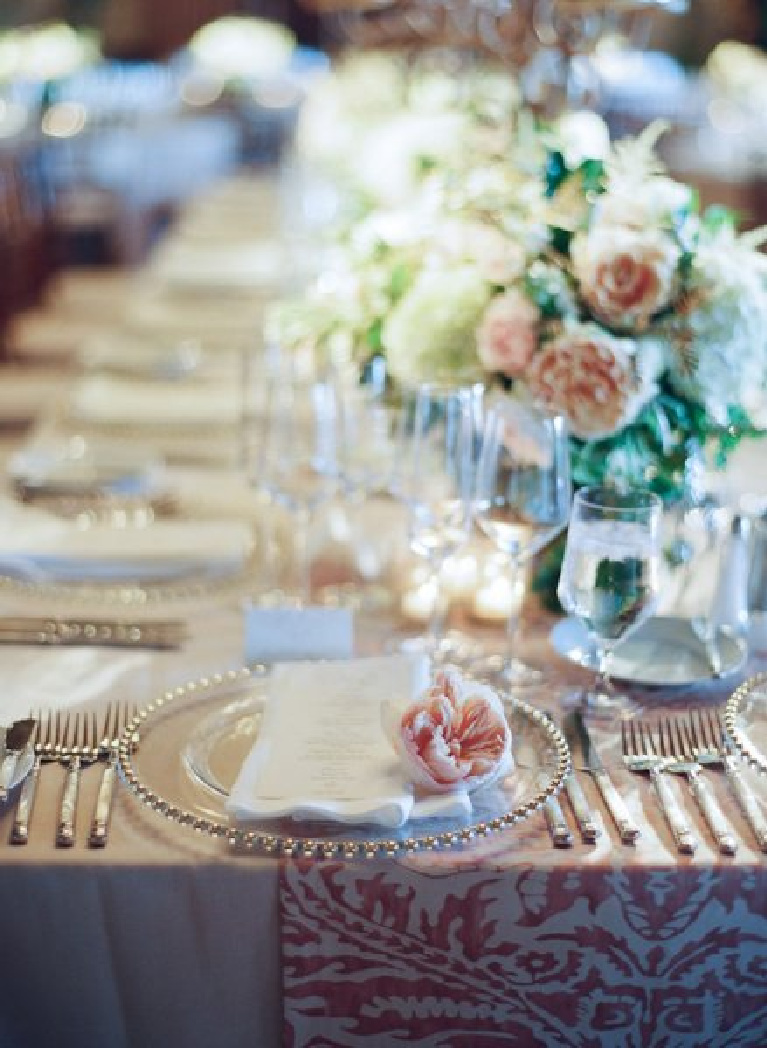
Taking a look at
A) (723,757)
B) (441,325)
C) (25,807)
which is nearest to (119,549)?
(441,325)

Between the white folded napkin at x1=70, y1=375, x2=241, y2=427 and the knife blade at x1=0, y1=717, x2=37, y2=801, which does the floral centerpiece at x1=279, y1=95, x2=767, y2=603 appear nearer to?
the knife blade at x1=0, y1=717, x2=37, y2=801

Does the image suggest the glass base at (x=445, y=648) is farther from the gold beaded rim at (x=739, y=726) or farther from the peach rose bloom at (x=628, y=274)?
the peach rose bloom at (x=628, y=274)

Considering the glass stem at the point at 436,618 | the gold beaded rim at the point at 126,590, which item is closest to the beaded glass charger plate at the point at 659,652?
the glass stem at the point at 436,618

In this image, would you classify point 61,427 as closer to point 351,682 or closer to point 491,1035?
point 351,682

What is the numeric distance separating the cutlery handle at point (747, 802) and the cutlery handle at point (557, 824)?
17cm

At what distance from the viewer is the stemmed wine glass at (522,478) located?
4.94 feet

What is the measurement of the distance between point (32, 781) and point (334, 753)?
29cm

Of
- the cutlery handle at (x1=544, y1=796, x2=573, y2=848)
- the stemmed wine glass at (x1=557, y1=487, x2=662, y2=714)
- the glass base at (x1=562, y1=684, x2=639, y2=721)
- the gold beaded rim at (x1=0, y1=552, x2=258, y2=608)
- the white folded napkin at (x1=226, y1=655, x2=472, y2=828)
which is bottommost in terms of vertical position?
the gold beaded rim at (x1=0, y1=552, x2=258, y2=608)

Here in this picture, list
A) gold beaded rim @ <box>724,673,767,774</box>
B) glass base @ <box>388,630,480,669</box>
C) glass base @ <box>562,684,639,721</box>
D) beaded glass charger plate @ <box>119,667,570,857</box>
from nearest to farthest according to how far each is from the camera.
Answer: beaded glass charger plate @ <box>119,667,570,857</box>
gold beaded rim @ <box>724,673,767,774</box>
glass base @ <box>562,684,639,721</box>
glass base @ <box>388,630,480,669</box>

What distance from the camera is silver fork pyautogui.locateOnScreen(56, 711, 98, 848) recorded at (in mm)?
1237

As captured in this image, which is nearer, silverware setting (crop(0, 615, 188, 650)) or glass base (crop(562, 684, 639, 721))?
glass base (crop(562, 684, 639, 721))

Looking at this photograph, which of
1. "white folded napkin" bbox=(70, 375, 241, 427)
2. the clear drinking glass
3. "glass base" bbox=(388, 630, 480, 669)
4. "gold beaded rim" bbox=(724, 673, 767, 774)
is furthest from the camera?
"white folded napkin" bbox=(70, 375, 241, 427)

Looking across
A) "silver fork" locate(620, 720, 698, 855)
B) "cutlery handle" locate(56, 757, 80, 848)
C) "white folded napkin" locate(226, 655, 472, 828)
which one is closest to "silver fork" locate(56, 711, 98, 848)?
"cutlery handle" locate(56, 757, 80, 848)

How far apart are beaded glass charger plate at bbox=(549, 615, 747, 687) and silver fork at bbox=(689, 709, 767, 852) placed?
7cm
